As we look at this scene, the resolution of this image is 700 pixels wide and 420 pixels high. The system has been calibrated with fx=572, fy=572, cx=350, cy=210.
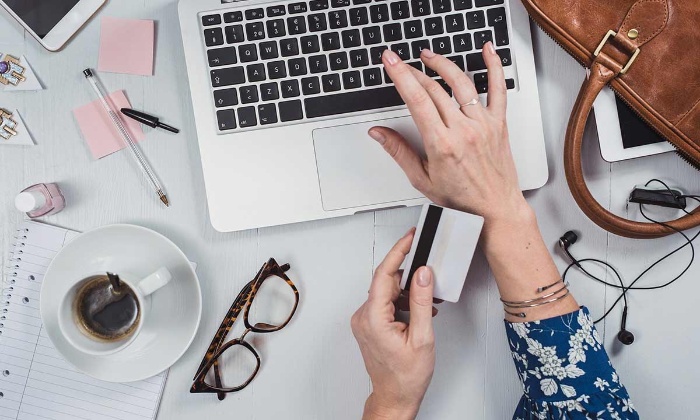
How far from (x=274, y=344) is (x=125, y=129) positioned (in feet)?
1.23

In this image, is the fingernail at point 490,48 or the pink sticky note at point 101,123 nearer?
the fingernail at point 490,48

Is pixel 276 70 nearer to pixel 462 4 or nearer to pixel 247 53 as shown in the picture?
pixel 247 53

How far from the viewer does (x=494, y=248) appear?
738 mm

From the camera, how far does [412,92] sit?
2.22 ft

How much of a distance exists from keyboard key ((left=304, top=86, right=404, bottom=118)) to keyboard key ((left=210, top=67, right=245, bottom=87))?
92mm

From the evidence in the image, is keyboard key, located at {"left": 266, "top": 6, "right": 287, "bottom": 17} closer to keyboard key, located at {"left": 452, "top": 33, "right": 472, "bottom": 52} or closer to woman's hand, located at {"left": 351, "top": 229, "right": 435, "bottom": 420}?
keyboard key, located at {"left": 452, "top": 33, "right": 472, "bottom": 52}

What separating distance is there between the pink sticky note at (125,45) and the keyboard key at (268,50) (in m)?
0.18

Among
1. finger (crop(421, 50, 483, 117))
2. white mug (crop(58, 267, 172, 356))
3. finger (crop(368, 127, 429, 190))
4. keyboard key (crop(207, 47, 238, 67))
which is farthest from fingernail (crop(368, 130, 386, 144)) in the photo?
white mug (crop(58, 267, 172, 356))

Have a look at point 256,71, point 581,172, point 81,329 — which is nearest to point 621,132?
point 581,172

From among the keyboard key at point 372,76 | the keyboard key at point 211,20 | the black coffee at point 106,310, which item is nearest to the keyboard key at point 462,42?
the keyboard key at point 372,76

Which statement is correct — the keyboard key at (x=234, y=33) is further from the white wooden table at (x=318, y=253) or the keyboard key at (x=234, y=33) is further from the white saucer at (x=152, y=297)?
the white saucer at (x=152, y=297)

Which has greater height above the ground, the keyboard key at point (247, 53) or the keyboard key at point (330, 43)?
the keyboard key at point (330, 43)

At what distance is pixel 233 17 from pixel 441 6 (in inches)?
10.7

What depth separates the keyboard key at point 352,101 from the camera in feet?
2.47
